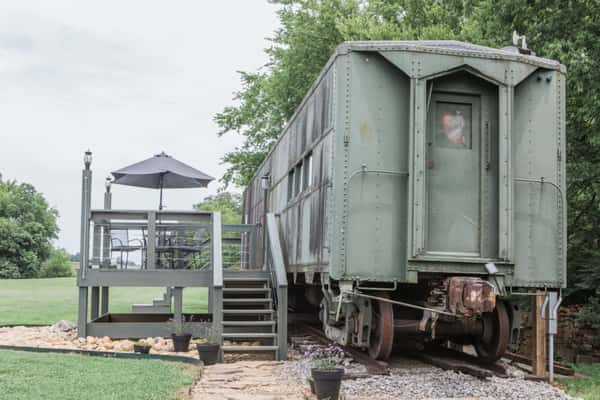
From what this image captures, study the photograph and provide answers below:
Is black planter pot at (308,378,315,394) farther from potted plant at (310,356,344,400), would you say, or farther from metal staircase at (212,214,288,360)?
metal staircase at (212,214,288,360)

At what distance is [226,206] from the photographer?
184 ft

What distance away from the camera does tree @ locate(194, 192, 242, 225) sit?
5337cm

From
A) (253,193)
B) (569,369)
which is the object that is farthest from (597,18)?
(253,193)

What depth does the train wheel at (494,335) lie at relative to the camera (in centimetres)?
752

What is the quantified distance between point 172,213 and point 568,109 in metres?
6.40

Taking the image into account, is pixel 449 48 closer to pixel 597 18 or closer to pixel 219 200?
pixel 597 18

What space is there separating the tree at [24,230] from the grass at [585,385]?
136ft

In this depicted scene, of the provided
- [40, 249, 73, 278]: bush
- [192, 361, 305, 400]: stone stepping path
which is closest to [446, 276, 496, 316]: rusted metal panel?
[192, 361, 305, 400]: stone stepping path

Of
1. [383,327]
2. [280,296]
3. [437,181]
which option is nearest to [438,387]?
[383,327]

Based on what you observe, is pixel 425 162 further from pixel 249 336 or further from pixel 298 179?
pixel 249 336

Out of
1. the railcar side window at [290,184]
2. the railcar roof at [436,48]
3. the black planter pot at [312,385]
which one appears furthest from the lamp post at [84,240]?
the black planter pot at [312,385]

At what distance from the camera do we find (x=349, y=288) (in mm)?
6883

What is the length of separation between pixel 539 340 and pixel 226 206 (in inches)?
1946

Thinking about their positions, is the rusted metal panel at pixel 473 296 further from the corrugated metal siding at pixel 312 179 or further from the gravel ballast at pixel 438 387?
the corrugated metal siding at pixel 312 179
